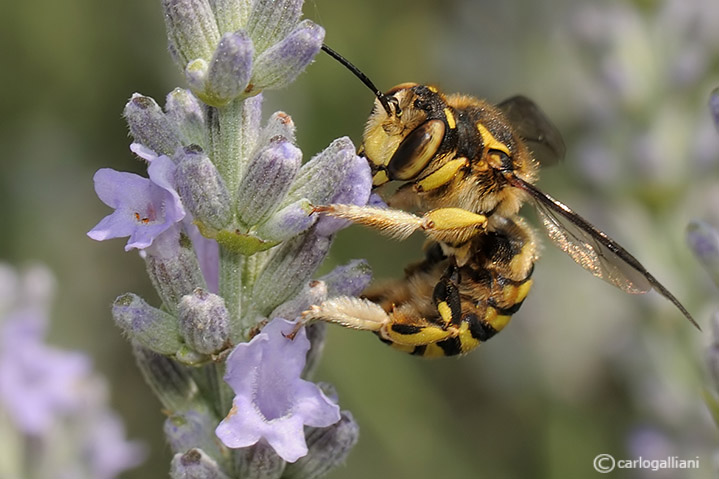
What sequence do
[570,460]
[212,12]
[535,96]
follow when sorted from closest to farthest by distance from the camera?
[212,12] < [570,460] < [535,96]

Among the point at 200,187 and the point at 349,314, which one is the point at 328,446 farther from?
the point at 200,187

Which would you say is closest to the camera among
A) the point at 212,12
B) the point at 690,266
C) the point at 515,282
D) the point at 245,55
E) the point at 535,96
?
the point at 245,55

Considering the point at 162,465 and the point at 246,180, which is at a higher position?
the point at 246,180

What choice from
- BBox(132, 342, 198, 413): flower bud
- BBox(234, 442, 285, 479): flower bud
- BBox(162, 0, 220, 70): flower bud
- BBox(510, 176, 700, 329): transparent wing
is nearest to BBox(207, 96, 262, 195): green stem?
BBox(162, 0, 220, 70): flower bud

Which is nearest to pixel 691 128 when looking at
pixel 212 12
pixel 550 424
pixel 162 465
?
pixel 550 424

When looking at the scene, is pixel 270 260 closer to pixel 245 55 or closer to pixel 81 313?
pixel 245 55

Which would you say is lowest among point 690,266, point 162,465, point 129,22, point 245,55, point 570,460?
point 162,465
